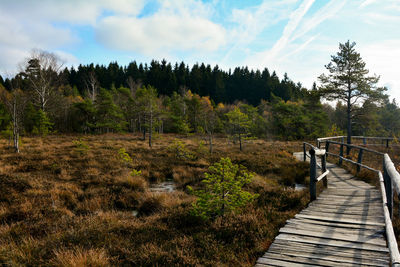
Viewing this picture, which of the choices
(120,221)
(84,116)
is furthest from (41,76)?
(120,221)

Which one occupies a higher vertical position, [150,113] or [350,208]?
[150,113]

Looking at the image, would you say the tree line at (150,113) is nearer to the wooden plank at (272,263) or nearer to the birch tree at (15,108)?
the birch tree at (15,108)

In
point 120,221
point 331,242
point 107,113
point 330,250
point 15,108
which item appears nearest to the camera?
point 330,250

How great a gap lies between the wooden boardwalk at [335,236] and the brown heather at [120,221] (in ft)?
1.43

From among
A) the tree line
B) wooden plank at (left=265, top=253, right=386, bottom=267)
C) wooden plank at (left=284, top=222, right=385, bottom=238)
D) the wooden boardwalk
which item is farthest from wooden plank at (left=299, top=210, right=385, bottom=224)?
the tree line

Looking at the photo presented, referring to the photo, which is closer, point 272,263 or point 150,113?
point 272,263

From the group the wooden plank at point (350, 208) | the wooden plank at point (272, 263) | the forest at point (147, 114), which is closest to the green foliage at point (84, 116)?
the forest at point (147, 114)

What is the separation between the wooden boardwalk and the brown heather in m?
0.43

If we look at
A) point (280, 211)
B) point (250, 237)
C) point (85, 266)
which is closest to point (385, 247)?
point (250, 237)

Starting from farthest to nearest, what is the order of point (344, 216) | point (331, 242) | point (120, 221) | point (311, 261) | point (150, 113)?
point (150, 113)
point (120, 221)
point (344, 216)
point (331, 242)
point (311, 261)

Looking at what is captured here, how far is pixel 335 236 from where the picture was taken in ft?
13.1

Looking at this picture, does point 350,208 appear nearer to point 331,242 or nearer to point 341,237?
point 341,237

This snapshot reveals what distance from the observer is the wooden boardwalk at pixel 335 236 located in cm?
333

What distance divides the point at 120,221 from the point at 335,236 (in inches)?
201
